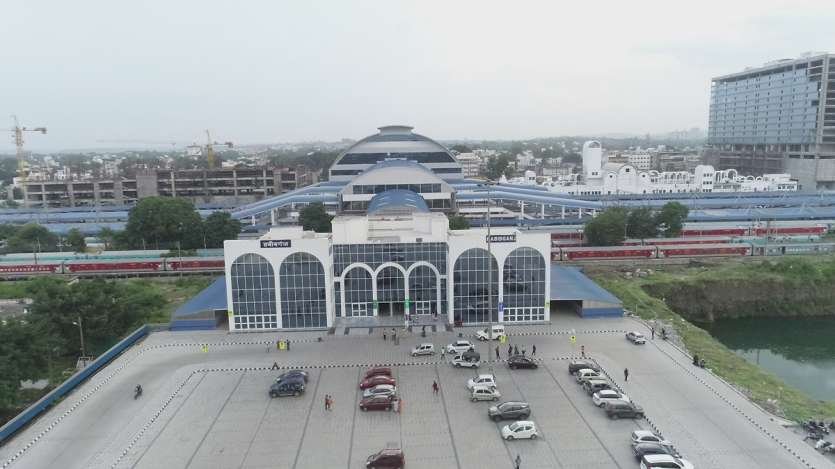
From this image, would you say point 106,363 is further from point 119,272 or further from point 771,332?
point 771,332

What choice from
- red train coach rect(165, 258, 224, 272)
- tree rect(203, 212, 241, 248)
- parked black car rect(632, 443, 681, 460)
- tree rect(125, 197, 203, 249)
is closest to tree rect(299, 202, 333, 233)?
tree rect(203, 212, 241, 248)

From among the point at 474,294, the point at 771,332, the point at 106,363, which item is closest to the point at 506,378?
the point at 474,294

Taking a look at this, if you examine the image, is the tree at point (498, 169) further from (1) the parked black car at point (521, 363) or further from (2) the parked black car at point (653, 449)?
(2) the parked black car at point (653, 449)

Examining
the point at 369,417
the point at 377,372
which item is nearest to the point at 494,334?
the point at 377,372

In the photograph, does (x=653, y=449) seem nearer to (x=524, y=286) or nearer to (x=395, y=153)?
(x=524, y=286)

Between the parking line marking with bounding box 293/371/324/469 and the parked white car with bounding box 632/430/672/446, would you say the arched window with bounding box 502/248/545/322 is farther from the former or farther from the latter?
the parked white car with bounding box 632/430/672/446

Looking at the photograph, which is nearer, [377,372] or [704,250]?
[377,372]
